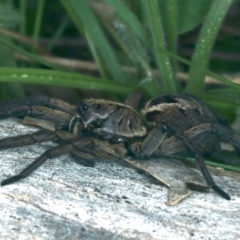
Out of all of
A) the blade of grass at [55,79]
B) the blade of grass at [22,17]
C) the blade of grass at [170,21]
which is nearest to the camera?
the blade of grass at [55,79]

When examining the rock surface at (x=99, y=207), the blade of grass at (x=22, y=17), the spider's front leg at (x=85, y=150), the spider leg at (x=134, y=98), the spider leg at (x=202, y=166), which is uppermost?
the blade of grass at (x=22, y=17)

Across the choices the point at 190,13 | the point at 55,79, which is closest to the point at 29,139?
the point at 55,79

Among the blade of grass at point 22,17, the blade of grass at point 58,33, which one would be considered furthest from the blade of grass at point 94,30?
the blade of grass at point 58,33

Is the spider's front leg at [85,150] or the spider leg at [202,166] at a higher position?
the spider leg at [202,166]

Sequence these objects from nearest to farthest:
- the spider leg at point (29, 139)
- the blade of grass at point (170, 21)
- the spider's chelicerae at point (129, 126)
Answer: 1. the spider leg at point (29, 139)
2. the spider's chelicerae at point (129, 126)
3. the blade of grass at point (170, 21)

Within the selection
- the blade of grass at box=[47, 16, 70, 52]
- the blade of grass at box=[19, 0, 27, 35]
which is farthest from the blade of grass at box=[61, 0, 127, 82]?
the blade of grass at box=[47, 16, 70, 52]

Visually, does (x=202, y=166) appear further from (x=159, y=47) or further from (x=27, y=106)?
(x=27, y=106)

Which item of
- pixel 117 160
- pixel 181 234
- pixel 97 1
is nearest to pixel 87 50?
pixel 97 1

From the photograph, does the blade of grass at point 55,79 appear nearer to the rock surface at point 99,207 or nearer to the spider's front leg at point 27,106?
the spider's front leg at point 27,106
